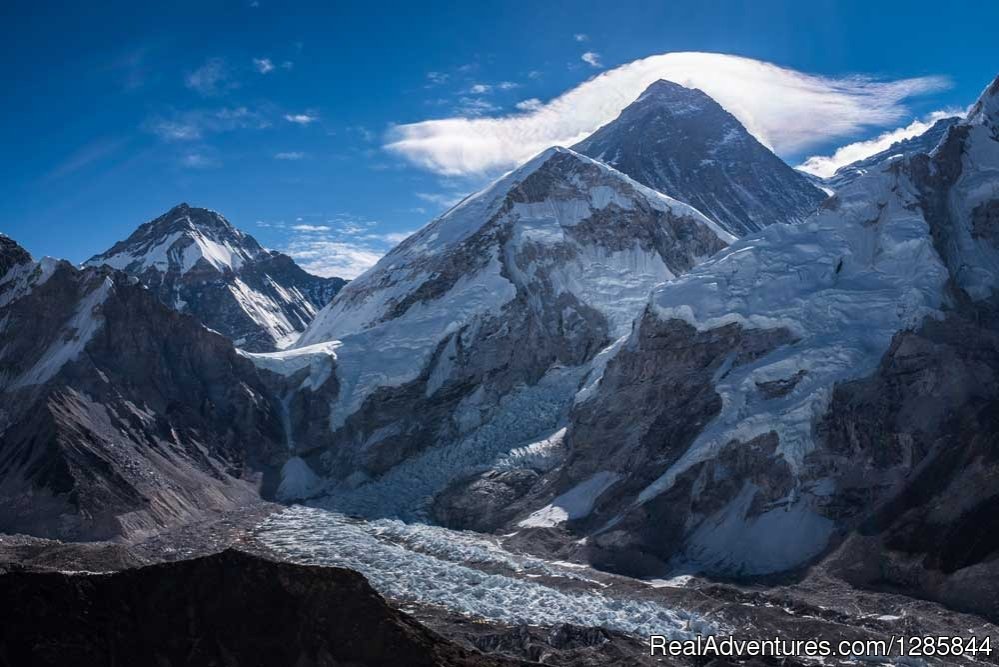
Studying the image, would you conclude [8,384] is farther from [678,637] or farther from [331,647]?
[331,647]

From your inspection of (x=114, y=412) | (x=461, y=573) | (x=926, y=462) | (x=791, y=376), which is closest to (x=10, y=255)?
(x=114, y=412)

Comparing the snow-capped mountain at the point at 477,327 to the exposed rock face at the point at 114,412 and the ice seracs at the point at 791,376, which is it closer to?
the exposed rock face at the point at 114,412

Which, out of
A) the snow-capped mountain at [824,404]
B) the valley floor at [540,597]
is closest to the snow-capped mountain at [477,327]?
the snow-capped mountain at [824,404]

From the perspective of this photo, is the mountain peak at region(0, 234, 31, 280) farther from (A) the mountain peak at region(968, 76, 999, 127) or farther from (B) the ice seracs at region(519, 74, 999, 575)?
(A) the mountain peak at region(968, 76, 999, 127)

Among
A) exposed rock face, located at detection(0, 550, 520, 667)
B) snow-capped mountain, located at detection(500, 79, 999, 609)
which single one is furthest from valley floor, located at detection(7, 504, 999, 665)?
exposed rock face, located at detection(0, 550, 520, 667)

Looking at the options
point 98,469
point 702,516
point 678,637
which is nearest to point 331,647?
point 678,637
